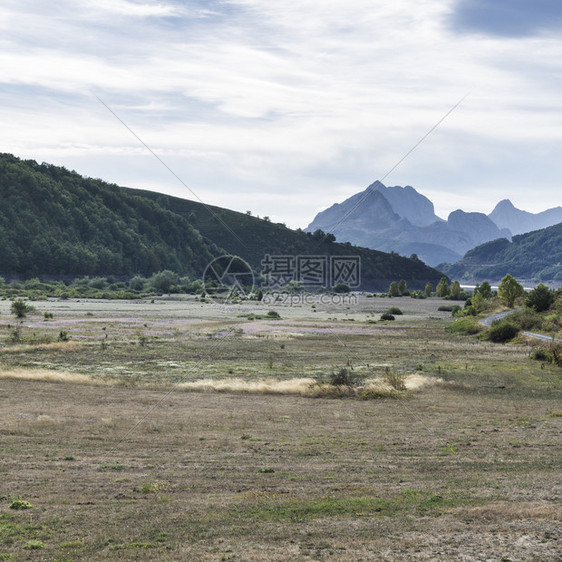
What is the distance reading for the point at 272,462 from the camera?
55.0 feet

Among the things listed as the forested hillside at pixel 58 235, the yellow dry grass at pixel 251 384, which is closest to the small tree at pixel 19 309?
the yellow dry grass at pixel 251 384

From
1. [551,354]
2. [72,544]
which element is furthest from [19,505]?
[551,354]

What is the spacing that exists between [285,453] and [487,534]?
7.65 metres

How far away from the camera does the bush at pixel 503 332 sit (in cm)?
5872

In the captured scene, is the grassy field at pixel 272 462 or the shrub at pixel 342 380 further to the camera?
the shrub at pixel 342 380

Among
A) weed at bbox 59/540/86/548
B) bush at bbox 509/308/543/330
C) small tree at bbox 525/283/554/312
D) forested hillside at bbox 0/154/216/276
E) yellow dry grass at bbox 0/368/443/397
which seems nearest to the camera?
weed at bbox 59/540/86/548

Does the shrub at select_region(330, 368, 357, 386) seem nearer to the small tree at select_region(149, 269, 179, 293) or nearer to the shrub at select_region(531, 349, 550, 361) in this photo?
the shrub at select_region(531, 349, 550, 361)

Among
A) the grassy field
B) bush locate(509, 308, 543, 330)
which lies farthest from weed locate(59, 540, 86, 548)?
bush locate(509, 308, 543, 330)

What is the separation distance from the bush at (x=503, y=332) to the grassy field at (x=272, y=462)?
19.3m

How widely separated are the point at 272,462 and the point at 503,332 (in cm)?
4779

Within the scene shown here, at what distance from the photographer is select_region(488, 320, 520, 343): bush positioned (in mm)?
58719

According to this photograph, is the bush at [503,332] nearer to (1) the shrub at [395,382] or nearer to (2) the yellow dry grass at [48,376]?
(1) the shrub at [395,382]

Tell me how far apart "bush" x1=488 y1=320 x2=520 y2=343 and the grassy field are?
19.3 meters

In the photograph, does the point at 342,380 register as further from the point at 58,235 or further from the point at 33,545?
the point at 58,235
